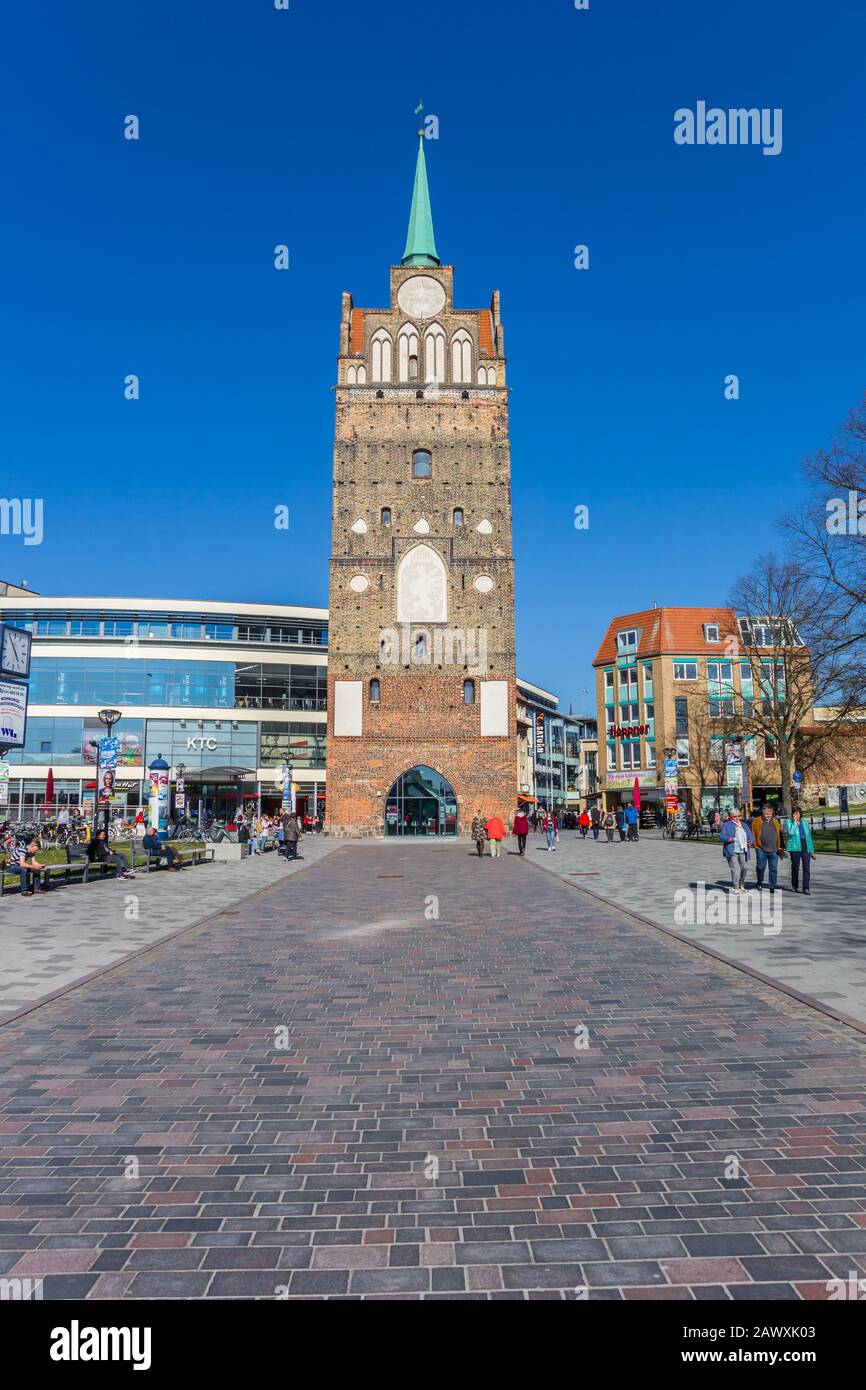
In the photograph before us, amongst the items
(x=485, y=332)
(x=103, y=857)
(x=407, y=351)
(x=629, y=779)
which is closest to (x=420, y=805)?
(x=407, y=351)

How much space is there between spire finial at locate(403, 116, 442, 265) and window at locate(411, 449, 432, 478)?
38.9ft

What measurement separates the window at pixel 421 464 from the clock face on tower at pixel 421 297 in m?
7.87

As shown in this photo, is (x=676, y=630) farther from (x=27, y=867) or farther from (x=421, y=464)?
(x=27, y=867)

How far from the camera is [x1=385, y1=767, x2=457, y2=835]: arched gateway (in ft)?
149

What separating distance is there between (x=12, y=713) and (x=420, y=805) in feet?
93.4

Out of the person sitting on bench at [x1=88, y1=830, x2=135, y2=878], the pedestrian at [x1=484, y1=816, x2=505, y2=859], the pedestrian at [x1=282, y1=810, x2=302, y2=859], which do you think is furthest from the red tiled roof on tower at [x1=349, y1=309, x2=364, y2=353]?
the person sitting on bench at [x1=88, y1=830, x2=135, y2=878]

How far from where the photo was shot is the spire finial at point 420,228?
51.6m

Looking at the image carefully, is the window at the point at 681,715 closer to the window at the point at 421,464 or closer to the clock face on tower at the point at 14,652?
the window at the point at 421,464

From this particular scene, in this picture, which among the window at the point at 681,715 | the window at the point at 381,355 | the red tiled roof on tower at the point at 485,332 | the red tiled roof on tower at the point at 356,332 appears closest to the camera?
the window at the point at 381,355

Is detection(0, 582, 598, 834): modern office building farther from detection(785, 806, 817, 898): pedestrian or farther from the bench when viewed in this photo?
detection(785, 806, 817, 898): pedestrian

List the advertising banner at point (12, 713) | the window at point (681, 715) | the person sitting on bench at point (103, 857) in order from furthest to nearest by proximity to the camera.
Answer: the window at point (681, 715)
the person sitting on bench at point (103, 857)
the advertising banner at point (12, 713)

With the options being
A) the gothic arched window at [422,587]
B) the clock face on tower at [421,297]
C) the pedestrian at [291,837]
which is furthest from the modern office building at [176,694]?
the pedestrian at [291,837]
